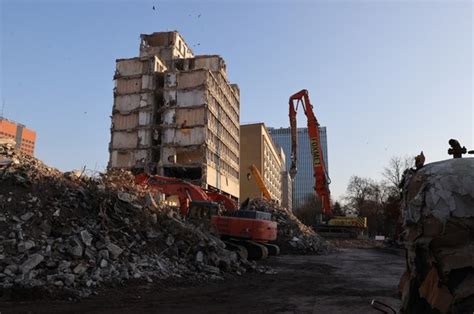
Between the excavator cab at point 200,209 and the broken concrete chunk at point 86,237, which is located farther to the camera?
the excavator cab at point 200,209

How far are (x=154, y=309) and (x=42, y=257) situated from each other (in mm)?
3236

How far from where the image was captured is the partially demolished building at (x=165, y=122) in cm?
4109

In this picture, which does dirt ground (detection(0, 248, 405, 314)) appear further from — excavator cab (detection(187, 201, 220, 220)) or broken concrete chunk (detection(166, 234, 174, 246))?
excavator cab (detection(187, 201, 220, 220))

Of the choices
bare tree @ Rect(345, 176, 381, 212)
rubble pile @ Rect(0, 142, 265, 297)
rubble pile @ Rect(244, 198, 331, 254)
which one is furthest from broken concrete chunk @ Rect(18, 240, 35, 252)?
bare tree @ Rect(345, 176, 381, 212)

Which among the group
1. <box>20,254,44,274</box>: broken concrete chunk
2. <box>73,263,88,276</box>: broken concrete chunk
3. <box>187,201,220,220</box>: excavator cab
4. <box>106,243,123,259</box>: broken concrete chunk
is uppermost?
<box>187,201,220,220</box>: excavator cab

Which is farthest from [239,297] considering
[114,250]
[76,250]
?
[76,250]

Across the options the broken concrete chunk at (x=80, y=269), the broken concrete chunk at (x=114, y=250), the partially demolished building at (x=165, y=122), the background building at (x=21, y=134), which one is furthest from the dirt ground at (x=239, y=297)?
the background building at (x=21, y=134)

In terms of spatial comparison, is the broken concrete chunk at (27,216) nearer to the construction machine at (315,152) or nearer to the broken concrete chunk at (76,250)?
the broken concrete chunk at (76,250)

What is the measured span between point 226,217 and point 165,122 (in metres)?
26.3

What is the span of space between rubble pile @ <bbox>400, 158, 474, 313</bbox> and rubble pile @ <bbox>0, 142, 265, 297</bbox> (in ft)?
23.1

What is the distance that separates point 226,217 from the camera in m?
17.2

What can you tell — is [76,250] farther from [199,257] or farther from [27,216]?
[199,257]

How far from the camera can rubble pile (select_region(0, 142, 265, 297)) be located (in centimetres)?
927

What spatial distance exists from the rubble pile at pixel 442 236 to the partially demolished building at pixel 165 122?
36494mm
